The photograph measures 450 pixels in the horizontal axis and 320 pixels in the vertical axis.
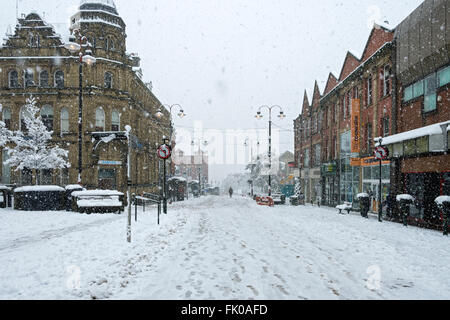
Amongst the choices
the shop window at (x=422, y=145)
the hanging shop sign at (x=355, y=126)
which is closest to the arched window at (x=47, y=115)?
the hanging shop sign at (x=355, y=126)

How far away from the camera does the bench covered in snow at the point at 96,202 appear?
19.6 metres

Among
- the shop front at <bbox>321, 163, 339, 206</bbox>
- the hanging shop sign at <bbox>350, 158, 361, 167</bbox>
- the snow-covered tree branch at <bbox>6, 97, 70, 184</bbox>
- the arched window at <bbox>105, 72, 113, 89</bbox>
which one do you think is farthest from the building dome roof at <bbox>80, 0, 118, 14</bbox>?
the hanging shop sign at <bbox>350, 158, 361, 167</bbox>

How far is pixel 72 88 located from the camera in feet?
108

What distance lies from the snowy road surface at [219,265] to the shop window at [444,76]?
7100mm

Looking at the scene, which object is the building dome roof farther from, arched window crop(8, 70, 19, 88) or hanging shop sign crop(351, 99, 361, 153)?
hanging shop sign crop(351, 99, 361, 153)

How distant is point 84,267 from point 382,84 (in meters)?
21.9

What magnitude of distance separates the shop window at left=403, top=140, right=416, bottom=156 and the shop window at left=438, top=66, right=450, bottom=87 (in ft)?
9.47

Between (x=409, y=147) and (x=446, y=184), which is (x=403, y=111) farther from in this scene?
(x=446, y=184)

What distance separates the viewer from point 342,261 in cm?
802

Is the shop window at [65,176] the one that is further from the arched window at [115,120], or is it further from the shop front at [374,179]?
the shop front at [374,179]

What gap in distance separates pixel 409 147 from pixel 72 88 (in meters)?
28.9
